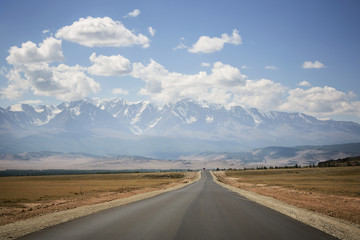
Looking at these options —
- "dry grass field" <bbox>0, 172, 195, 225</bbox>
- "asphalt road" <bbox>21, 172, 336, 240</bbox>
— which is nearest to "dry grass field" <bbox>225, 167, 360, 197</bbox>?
"dry grass field" <bbox>0, 172, 195, 225</bbox>

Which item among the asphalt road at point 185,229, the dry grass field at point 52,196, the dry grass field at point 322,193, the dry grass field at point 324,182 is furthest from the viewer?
the dry grass field at point 324,182

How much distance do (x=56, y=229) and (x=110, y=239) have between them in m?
4.02

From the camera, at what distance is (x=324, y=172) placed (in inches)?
4006

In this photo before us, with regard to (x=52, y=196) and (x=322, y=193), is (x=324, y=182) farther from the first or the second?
(x=52, y=196)

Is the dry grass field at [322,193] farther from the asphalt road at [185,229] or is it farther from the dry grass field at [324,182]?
the asphalt road at [185,229]

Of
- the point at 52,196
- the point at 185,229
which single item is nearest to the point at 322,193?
the point at 185,229

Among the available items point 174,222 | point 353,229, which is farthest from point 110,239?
point 353,229

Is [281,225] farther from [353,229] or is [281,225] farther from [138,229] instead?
[138,229]

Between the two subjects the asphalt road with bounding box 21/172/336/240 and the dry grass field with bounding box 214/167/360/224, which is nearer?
the asphalt road with bounding box 21/172/336/240

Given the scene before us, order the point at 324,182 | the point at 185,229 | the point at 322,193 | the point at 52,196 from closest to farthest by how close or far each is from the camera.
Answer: the point at 185,229
the point at 322,193
the point at 52,196
the point at 324,182

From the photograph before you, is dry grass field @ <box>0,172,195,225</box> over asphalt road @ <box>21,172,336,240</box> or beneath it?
beneath

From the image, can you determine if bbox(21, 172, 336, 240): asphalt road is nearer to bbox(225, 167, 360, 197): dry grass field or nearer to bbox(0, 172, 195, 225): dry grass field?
bbox(0, 172, 195, 225): dry grass field

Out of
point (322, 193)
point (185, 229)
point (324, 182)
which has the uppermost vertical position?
point (185, 229)

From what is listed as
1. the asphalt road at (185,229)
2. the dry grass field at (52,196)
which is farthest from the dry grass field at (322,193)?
the dry grass field at (52,196)
